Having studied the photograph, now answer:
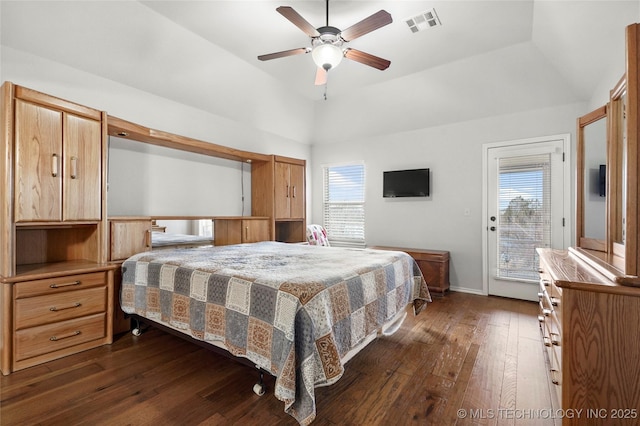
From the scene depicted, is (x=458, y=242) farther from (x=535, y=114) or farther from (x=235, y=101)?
(x=235, y=101)

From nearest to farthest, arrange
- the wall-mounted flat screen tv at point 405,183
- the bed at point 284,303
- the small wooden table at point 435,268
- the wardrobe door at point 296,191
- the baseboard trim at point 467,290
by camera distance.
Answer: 1. the bed at point 284,303
2. the small wooden table at point 435,268
3. the baseboard trim at point 467,290
4. the wall-mounted flat screen tv at point 405,183
5. the wardrobe door at point 296,191

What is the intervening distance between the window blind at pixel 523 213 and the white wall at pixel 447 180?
30 centimetres

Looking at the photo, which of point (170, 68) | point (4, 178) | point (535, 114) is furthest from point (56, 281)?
point (535, 114)

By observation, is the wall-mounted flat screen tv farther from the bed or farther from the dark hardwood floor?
the dark hardwood floor

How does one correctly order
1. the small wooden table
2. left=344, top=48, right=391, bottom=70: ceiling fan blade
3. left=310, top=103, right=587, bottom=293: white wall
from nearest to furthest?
left=344, top=48, right=391, bottom=70: ceiling fan blade < left=310, top=103, right=587, bottom=293: white wall < the small wooden table

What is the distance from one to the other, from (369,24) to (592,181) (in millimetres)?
2159

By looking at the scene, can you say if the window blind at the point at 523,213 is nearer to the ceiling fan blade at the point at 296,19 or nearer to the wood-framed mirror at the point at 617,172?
the wood-framed mirror at the point at 617,172

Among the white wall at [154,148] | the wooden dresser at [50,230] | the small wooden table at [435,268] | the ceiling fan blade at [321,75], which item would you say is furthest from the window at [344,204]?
the wooden dresser at [50,230]

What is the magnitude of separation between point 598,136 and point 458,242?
2.43 metres

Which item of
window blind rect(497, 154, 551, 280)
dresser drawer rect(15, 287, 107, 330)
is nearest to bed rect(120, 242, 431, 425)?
dresser drawer rect(15, 287, 107, 330)

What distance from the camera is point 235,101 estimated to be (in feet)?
14.0

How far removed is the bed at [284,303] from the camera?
1.58m

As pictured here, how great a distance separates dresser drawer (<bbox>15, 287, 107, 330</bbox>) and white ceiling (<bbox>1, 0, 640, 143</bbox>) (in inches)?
83.6

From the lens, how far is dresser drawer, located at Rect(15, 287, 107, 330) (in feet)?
7.32
